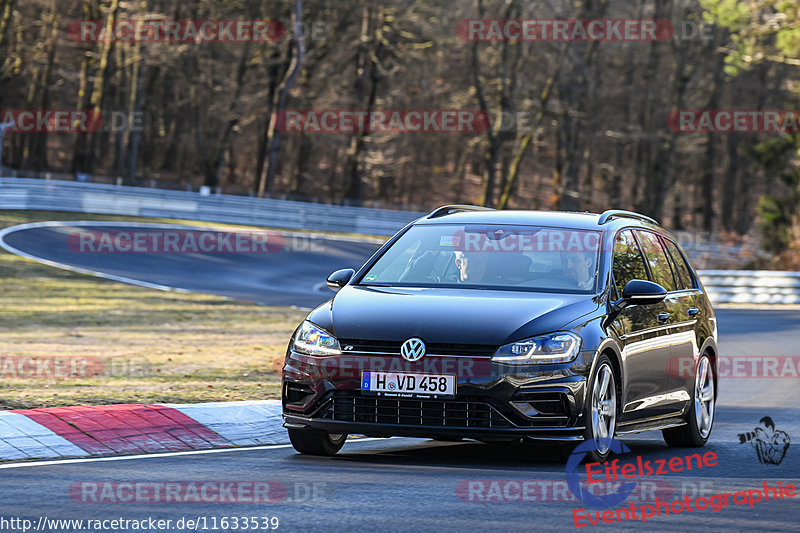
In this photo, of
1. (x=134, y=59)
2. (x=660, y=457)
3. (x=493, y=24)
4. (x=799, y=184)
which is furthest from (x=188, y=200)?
(x=660, y=457)

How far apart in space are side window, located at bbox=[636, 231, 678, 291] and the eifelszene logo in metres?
1.36

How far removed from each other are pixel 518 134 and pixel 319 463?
195 feet

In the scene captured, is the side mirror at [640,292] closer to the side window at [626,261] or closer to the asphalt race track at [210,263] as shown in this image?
the side window at [626,261]

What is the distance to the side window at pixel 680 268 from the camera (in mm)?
10440

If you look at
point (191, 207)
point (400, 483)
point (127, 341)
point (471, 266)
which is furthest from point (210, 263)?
point (400, 483)

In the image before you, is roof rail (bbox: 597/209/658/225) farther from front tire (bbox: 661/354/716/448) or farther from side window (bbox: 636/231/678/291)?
front tire (bbox: 661/354/716/448)

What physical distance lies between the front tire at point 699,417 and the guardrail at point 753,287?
69.4 ft

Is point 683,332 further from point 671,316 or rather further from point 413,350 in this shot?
point 413,350

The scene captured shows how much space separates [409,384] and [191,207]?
39576 mm

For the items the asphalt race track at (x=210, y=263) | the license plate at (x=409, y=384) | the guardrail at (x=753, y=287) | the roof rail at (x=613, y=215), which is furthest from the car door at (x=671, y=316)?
the guardrail at (x=753, y=287)

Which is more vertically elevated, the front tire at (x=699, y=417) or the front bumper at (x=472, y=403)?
the front bumper at (x=472, y=403)

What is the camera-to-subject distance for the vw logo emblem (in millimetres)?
7812

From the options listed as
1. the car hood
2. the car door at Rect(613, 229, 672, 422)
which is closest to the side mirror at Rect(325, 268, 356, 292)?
the car hood

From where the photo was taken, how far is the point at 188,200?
4675cm
